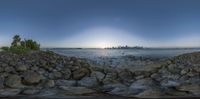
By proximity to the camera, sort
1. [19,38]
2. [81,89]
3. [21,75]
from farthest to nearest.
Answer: [19,38] < [21,75] < [81,89]

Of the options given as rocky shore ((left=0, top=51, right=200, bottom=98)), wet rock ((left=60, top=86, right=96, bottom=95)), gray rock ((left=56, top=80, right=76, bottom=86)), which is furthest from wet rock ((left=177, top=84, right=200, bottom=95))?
gray rock ((left=56, top=80, right=76, bottom=86))

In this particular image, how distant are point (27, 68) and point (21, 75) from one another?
5.81ft

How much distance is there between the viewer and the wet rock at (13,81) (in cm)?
1591

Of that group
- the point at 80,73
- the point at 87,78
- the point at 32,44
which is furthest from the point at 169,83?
the point at 32,44

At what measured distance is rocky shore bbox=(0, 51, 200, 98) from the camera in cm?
1464

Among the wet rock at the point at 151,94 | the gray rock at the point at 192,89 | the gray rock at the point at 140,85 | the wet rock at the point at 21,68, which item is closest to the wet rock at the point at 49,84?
the wet rock at the point at 21,68

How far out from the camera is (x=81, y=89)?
591 inches

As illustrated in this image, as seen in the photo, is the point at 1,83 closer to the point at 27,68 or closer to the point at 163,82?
the point at 27,68

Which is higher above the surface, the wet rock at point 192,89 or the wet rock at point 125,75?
the wet rock at point 125,75

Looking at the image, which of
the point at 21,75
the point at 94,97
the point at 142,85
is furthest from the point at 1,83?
the point at 142,85

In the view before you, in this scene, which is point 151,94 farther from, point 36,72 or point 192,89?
point 36,72

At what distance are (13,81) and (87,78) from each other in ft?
12.6

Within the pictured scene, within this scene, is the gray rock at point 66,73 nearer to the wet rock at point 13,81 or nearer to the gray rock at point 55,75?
the gray rock at point 55,75

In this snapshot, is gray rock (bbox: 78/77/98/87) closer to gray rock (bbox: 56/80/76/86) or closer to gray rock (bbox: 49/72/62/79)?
gray rock (bbox: 56/80/76/86)
